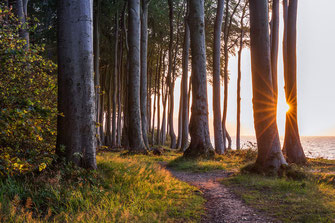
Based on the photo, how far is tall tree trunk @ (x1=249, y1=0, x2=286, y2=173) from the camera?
784cm

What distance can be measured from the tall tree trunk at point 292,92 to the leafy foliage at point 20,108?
1010 centimetres

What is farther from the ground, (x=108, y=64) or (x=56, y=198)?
(x=108, y=64)

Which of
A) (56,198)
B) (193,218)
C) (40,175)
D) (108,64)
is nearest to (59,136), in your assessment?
(40,175)

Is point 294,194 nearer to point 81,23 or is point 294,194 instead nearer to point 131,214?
point 131,214

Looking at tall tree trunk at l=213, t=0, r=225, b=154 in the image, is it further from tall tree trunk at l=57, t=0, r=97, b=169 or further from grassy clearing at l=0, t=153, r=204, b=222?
tall tree trunk at l=57, t=0, r=97, b=169

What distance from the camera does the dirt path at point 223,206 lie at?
4.41 metres

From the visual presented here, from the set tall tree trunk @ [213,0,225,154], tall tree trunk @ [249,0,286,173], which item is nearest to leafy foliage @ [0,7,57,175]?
tall tree trunk @ [249,0,286,173]

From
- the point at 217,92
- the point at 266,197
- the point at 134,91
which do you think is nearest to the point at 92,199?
the point at 266,197

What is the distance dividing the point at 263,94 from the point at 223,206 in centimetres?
420

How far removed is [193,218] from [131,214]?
1.21 metres

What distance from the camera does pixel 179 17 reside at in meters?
24.2

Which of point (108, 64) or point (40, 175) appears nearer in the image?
point (40, 175)

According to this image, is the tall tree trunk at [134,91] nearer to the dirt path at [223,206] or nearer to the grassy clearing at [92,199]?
the dirt path at [223,206]

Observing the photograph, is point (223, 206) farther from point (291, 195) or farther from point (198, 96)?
point (198, 96)
